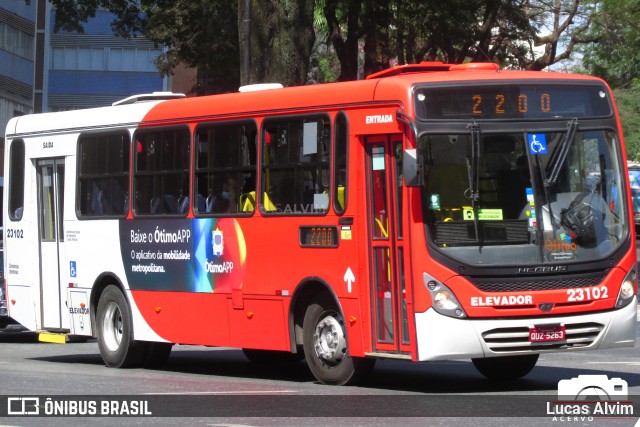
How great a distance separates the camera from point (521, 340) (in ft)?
41.4

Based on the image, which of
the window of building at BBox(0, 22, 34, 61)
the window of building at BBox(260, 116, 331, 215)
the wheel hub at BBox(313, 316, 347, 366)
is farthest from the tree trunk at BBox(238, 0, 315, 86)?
the window of building at BBox(0, 22, 34, 61)

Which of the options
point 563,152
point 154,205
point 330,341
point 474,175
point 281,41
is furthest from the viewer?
point 281,41

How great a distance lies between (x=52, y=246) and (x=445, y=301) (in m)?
7.52

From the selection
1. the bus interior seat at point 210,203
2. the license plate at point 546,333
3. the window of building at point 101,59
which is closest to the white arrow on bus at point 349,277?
the license plate at point 546,333

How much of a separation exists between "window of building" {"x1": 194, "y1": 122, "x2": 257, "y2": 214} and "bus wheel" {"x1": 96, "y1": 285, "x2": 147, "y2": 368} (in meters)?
2.05

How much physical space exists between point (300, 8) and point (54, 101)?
173 feet

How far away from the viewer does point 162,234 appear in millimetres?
16500

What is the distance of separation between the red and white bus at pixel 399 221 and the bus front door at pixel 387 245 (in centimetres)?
2

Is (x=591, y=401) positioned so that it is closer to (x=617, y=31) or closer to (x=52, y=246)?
(x=52, y=246)

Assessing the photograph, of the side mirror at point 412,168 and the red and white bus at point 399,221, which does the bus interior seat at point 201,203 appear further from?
the side mirror at point 412,168

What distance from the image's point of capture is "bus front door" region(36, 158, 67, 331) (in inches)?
722

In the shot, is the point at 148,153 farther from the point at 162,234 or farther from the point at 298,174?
the point at 298,174

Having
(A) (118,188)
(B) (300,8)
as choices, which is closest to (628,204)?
(A) (118,188)

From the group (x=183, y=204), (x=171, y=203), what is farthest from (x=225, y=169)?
(x=171, y=203)
